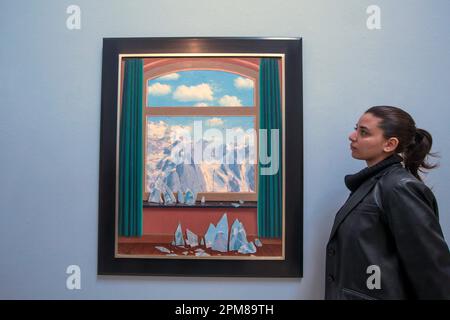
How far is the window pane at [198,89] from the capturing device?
0.95 meters

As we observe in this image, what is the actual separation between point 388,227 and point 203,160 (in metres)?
0.61

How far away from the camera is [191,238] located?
0.95 m

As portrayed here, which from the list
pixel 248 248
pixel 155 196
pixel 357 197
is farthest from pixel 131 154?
pixel 357 197

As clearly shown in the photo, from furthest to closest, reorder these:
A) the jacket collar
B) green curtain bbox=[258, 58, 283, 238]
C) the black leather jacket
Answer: green curtain bbox=[258, 58, 283, 238], the jacket collar, the black leather jacket

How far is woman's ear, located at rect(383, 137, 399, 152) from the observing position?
74cm

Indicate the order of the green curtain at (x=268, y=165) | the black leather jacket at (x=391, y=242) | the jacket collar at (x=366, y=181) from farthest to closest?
the green curtain at (x=268, y=165) < the jacket collar at (x=366, y=181) < the black leather jacket at (x=391, y=242)

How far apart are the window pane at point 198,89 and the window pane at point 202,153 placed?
6 centimetres

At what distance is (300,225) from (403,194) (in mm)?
364

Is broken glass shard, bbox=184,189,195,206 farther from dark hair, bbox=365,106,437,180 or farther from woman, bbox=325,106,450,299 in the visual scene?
dark hair, bbox=365,106,437,180

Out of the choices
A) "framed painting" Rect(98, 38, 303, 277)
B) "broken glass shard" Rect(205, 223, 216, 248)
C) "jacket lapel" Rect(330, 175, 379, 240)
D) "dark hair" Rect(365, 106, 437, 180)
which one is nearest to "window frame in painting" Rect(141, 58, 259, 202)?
"framed painting" Rect(98, 38, 303, 277)

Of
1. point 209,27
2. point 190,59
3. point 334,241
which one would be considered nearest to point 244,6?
point 209,27

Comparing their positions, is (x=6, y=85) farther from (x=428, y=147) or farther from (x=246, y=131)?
(x=428, y=147)

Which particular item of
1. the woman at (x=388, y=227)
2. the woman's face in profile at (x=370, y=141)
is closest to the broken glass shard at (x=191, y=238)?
the woman at (x=388, y=227)

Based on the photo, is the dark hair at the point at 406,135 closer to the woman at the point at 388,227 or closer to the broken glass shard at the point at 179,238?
the woman at the point at 388,227
